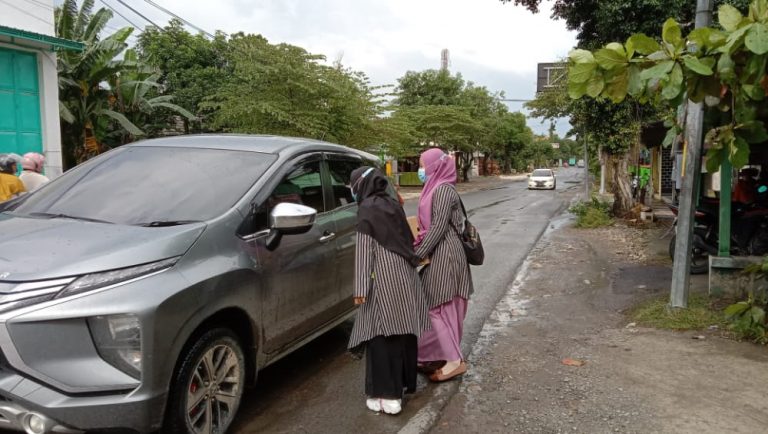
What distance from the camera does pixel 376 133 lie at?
23.0m

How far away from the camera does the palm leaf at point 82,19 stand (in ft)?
47.9

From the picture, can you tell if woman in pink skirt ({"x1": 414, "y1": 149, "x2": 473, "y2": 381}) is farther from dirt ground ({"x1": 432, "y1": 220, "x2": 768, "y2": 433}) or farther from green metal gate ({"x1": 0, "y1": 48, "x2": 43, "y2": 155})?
green metal gate ({"x1": 0, "y1": 48, "x2": 43, "y2": 155})

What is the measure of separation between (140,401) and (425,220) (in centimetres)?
228

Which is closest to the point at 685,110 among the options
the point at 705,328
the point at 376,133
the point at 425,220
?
the point at 705,328

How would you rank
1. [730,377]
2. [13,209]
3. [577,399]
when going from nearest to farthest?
[13,209] → [577,399] → [730,377]

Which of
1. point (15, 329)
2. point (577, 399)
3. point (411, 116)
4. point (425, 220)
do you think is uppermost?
point (411, 116)

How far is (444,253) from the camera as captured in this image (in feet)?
13.7

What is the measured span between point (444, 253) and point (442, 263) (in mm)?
77

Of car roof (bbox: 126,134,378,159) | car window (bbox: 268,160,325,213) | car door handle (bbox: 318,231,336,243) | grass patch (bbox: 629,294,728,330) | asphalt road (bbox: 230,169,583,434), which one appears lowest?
asphalt road (bbox: 230,169,583,434)

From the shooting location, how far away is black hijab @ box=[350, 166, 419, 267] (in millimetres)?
3615

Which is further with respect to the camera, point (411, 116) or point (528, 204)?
point (411, 116)

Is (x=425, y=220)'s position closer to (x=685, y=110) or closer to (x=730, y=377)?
(x=730, y=377)

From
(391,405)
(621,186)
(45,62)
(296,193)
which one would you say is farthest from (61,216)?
(621,186)

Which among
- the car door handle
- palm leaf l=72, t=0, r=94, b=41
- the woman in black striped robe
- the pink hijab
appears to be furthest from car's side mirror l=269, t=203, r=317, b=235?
palm leaf l=72, t=0, r=94, b=41
